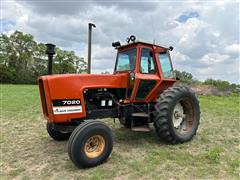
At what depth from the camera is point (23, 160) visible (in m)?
4.70

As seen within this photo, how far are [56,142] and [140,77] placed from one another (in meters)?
2.36

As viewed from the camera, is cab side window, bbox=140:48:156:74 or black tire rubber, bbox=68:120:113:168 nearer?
black tire rubber, bbox=68:120:113:168

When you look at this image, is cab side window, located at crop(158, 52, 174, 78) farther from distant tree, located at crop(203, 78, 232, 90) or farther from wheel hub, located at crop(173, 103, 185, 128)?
distant tree, located at crop(203, 78, 232, 90)

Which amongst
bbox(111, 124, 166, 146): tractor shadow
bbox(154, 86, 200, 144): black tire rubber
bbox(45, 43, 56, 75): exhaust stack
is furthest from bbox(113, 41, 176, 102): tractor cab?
bbox(45, 43, 56, 75): exhaust stack

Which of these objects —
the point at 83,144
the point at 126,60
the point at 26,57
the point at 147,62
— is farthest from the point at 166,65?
the point at 26,57

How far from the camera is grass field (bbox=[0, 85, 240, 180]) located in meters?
4.03

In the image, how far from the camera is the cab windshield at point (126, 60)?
5.68 metres

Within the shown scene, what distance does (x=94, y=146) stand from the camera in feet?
14.7

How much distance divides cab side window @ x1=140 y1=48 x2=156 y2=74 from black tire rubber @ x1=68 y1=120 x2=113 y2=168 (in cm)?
177

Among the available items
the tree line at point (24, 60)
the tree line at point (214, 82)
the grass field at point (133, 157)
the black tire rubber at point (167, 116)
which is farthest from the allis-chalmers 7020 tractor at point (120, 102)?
the tree line at point (24, 60)

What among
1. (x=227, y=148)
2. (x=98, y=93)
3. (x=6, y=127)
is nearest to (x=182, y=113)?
(x=227, y=148)

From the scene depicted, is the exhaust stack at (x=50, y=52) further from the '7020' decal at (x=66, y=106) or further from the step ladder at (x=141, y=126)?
the step ladder at (x=141, y=126)

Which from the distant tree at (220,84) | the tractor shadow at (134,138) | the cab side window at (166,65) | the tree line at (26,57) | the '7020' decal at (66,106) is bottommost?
the tractor shadow at (134,138)

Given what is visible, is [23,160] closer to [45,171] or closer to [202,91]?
[45,171]
